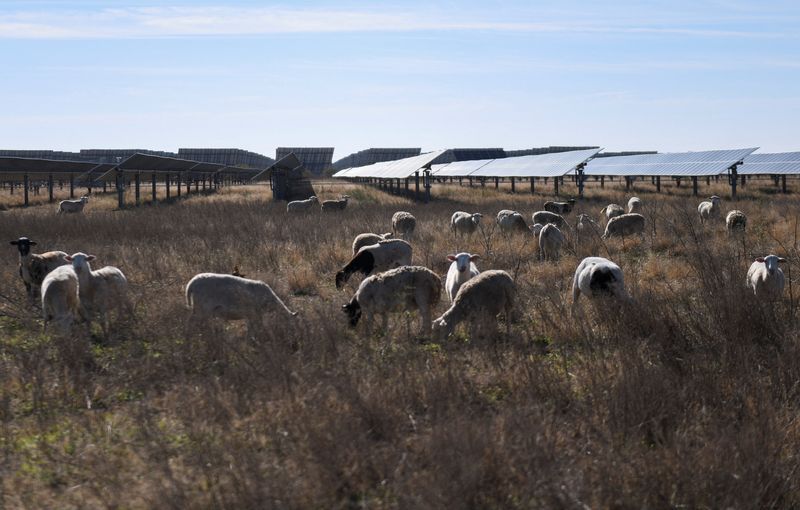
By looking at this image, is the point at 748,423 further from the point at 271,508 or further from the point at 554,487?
the point at 271,508

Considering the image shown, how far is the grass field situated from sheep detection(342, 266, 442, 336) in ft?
0.82

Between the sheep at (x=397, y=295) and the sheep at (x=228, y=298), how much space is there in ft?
2.87

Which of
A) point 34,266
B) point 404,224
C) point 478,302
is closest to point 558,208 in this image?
point 404,224

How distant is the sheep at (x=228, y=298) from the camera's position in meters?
9.55

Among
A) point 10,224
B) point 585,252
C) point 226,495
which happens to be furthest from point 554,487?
point 10,224

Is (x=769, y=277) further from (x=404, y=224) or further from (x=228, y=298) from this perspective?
(x=404, y=224)

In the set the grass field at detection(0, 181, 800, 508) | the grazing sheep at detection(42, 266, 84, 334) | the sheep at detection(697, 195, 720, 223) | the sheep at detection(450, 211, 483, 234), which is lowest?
the grass field at detection(0, 181, 800, 508)

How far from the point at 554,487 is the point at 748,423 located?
182cm

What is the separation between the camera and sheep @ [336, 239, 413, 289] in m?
13.4

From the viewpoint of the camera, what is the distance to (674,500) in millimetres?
4969

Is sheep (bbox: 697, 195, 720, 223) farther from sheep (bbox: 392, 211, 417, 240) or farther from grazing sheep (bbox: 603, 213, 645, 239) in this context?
sheep (bbox: 392, 211, 417, 240)

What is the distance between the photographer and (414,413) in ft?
21.2

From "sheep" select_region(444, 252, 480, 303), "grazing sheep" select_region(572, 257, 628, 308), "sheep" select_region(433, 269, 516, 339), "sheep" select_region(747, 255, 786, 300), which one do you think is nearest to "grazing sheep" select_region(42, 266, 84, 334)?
"sheep" select_region(433, 269, 516, 339)

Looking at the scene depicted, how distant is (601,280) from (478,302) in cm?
198
